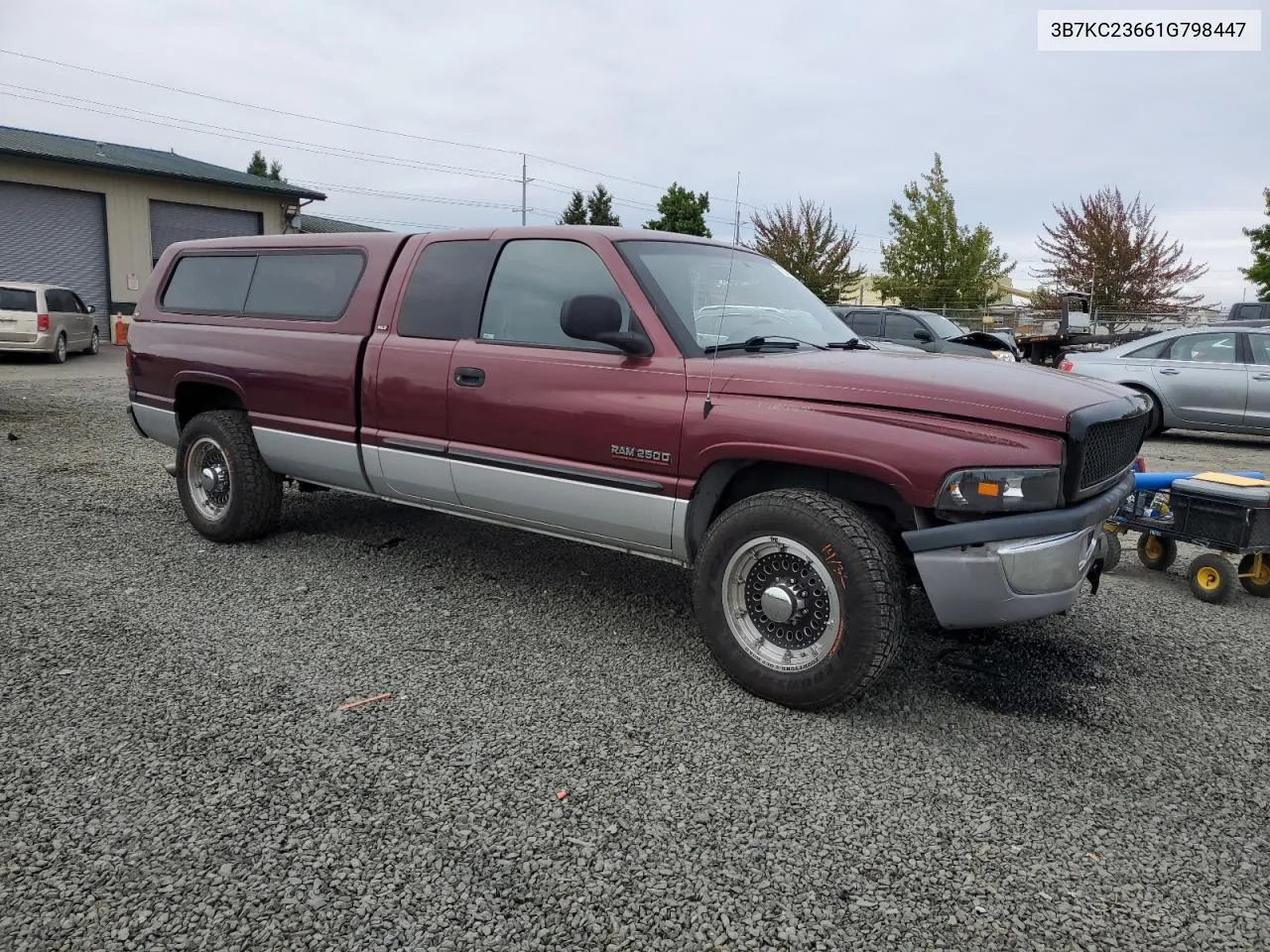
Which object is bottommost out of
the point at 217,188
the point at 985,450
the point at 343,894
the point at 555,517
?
the point at 343,894

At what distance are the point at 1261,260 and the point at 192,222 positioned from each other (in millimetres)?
36875

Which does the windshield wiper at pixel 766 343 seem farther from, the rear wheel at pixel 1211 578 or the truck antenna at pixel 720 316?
the rear wheel at pixel 1211 578

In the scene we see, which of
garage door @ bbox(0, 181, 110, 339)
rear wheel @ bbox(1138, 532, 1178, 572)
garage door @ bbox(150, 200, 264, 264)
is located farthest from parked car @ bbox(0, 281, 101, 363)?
rear wheel @ bbox(1138, 532, 1178, 572)

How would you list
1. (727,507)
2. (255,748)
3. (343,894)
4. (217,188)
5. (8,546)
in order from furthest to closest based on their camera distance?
1. (217,188)
2. (8,546)
3. (727,507)
4. (255,748)
5. (343,894)

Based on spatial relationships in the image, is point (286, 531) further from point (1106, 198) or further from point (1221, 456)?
point (1106, 198)

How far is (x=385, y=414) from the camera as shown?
477 centimetres

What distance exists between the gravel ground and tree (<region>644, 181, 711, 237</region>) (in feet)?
89.7

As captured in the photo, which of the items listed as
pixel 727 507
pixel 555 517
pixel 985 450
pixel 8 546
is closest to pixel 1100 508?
pixel 985 450

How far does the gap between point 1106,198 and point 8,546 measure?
40068 mm

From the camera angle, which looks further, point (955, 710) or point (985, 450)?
point (955, 710)

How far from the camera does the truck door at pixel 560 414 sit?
390cm

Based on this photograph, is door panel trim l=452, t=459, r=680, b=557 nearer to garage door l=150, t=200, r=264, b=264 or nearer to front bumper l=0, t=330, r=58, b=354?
front bumper l=0, t=330, r=58, b=354

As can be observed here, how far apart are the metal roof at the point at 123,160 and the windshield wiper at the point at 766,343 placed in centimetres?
2547

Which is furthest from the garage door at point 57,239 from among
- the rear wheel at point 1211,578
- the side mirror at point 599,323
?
the rear wheel at point 1211,578
